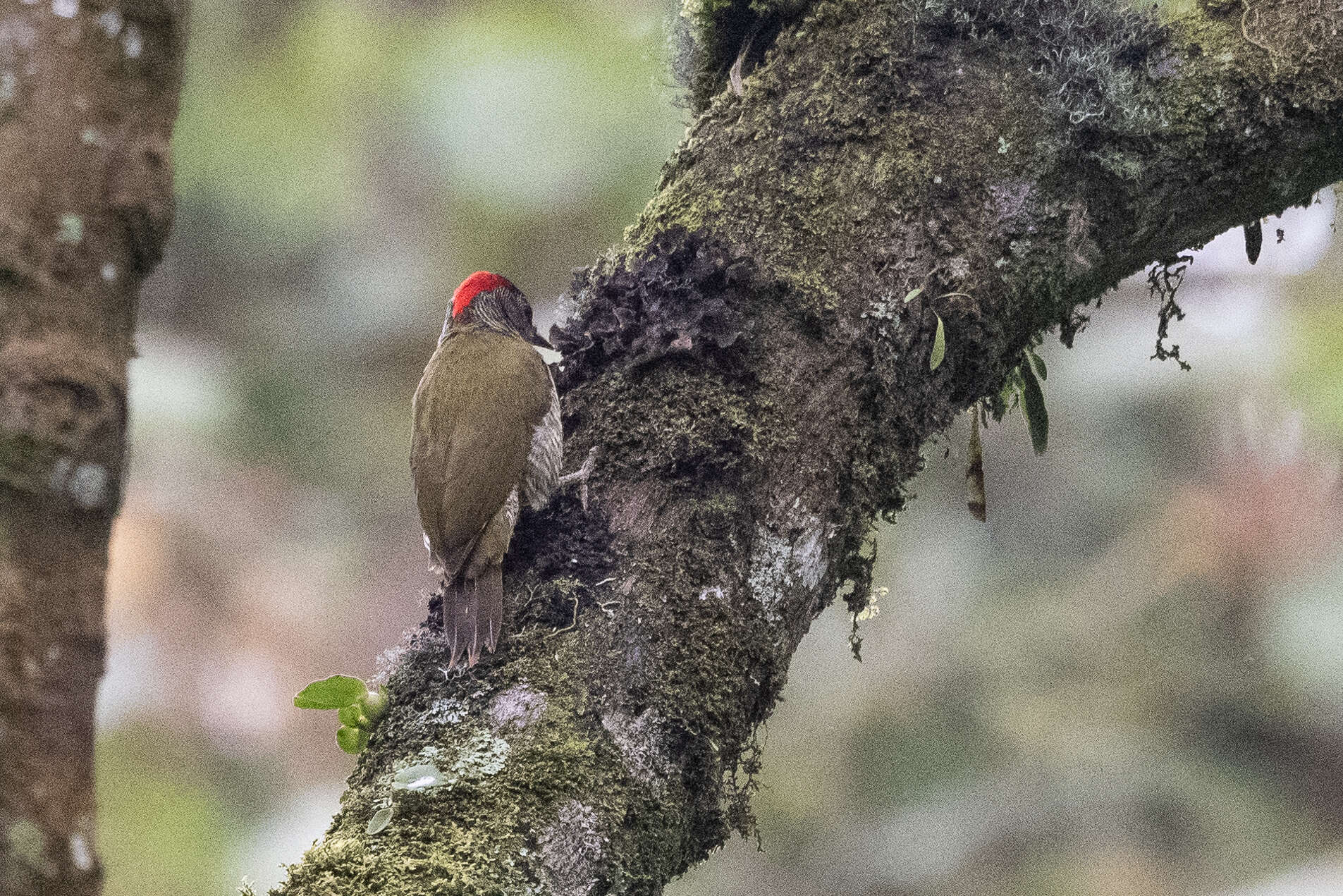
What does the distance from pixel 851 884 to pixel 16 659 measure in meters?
4.74

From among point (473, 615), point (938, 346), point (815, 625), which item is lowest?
point (473, 615)

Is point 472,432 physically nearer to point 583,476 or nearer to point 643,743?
point 583,476

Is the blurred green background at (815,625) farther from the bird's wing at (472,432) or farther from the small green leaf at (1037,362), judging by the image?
the small green leaf at (1037,362)

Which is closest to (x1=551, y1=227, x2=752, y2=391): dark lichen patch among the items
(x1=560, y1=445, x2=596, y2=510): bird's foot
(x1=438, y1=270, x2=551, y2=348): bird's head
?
(x1=560, y1=445, x2=596, y2=510): bird's foot

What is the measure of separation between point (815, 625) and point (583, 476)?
389cm

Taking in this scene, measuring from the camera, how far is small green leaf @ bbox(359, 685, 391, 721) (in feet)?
5.73

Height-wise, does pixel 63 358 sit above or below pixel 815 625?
below

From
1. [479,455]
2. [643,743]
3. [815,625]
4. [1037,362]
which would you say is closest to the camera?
[643,743]

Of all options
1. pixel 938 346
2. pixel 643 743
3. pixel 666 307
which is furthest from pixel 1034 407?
pixel 643 743

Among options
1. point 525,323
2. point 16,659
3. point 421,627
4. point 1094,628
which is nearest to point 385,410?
point 525,323

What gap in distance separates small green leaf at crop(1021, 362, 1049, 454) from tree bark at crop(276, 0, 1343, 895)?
0.26 meters

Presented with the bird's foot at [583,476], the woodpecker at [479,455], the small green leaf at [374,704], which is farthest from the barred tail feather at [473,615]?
the bird's foot at [583,476]

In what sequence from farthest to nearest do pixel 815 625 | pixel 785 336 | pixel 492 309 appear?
pixel 815 625
pixel 492 309
pixel 785 336

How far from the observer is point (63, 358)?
928mm
